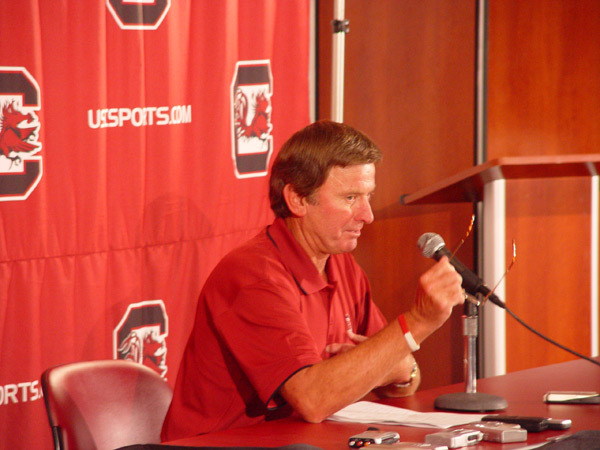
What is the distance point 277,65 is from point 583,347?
203 cm

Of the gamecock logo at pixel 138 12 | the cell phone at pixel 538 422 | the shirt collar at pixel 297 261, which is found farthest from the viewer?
the gamecock logo at pixel 138 12

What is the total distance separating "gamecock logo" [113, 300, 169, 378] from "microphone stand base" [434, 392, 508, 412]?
147 centimetres

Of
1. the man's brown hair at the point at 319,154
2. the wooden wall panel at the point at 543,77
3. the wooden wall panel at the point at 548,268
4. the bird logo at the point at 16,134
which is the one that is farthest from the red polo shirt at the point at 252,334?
the wooden wall panel at the point at 543,77

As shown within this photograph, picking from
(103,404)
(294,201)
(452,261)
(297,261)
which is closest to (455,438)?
(452,261)

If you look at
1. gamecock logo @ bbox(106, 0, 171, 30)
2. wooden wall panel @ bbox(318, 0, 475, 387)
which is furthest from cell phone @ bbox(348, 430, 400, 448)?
wooden wall panel @ bbox(318, 0, 475, 387)

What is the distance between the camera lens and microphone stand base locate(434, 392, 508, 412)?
210 centimetres

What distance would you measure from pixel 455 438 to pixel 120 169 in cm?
186

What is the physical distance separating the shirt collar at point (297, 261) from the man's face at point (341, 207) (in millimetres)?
70

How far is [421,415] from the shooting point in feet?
6.73

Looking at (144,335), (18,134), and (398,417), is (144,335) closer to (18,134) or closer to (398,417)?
(18,134)

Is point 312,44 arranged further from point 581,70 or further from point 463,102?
point 581,70

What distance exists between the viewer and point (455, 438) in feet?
5.75

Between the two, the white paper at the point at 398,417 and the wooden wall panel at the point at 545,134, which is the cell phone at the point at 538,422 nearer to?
the white paper at the point at 398,417

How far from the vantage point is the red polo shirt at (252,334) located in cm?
212
